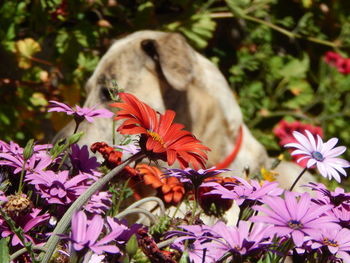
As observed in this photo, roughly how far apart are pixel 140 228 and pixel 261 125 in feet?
13.6

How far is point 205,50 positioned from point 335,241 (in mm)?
4034

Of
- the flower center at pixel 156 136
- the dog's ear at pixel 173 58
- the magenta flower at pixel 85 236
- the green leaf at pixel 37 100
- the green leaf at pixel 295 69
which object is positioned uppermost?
the flower center at pixel 156 136

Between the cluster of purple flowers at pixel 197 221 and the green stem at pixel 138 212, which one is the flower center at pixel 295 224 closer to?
the cluster of purple flowers at pixel 197 221

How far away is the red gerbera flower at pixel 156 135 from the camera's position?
774 millimetres

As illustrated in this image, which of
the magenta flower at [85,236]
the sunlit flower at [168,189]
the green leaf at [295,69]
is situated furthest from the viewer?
the green leaf at [295,69]

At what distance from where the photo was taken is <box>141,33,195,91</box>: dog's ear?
2857 millimetres

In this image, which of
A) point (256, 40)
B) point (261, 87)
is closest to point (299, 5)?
point (256, 40)

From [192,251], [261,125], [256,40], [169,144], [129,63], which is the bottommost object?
[261,125]

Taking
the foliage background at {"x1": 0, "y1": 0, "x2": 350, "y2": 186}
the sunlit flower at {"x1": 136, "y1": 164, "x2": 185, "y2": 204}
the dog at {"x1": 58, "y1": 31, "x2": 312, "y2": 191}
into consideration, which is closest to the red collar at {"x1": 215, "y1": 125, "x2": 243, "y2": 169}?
the dog at {"x1": 58, "y1": 31, "x2": 312, "y2": 191}

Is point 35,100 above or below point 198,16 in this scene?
below

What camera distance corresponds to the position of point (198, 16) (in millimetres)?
3717

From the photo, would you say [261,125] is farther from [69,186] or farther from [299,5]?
[69,186]

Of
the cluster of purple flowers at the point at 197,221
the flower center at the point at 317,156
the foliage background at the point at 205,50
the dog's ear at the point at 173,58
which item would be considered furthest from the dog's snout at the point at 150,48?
the flower center at the point at 317,156

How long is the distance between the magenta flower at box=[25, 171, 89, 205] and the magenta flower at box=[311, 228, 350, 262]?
38 cm
